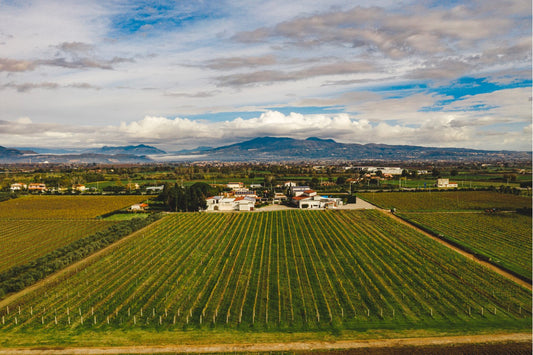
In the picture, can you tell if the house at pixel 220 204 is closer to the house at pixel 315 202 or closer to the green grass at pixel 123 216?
the green grass at pixel 123 216

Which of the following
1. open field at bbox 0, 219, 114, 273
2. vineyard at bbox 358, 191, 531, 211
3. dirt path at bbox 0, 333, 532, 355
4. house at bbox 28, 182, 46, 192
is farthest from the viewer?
house at bbox 28, 182, 46, 192

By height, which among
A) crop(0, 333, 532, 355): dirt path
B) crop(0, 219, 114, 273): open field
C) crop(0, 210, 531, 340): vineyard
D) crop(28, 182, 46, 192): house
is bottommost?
crop(0, 333, 532, 355): dirt path

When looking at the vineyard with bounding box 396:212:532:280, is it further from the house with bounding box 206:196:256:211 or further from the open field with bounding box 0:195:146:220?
the open field with bounding box 0:195:146:220

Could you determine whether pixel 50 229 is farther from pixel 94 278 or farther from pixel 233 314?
pixel 233 314

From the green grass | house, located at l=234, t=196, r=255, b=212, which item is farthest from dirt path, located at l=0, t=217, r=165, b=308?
house, located at l=234, t=196, r=255, b=212

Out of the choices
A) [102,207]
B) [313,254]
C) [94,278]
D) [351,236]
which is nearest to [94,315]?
[94,278]

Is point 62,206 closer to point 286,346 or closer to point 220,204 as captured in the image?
point 220,204
